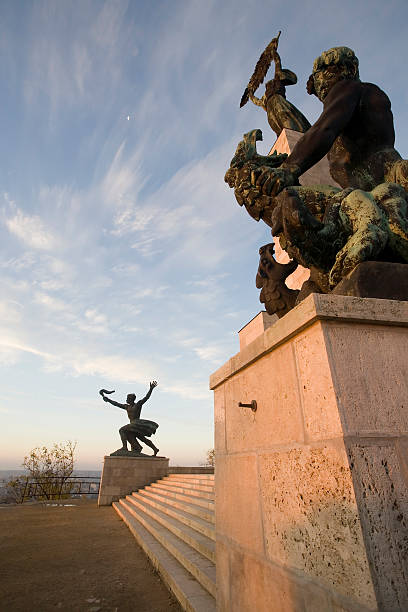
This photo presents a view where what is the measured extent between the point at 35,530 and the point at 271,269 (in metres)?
8.41

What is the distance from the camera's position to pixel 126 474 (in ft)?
43.0

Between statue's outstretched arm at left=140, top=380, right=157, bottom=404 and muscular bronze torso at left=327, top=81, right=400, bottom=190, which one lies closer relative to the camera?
muscular bronze torso at left=327, top=81, right=400, bottom=190

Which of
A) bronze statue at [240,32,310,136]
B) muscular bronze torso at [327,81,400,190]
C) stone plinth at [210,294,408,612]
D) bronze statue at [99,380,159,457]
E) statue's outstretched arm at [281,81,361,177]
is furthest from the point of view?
bronze statue at [99,380,159,457]

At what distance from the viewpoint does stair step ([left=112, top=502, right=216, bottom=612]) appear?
3.04 meters

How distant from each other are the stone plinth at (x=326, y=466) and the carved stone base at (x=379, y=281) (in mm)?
196

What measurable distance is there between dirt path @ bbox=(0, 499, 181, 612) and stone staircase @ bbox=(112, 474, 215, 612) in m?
0.18

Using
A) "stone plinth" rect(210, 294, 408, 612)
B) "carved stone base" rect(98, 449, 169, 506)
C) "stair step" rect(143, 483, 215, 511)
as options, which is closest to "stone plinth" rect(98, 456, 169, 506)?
"carved stone base" rect(98, 449, 169, 506)

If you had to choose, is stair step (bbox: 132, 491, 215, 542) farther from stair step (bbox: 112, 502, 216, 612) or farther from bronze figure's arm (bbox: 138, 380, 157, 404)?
bronze figure's arm (bbox: 138, 380, 157, 404)

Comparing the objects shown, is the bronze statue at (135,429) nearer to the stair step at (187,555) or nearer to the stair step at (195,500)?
the stair step at (195,500)

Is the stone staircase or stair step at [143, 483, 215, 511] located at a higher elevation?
stair step at [143, 483, 215, 511]

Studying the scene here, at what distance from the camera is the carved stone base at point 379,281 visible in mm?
1666

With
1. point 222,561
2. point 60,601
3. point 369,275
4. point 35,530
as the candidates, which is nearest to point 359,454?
point 369,275

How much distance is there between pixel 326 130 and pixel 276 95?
3.03 meters

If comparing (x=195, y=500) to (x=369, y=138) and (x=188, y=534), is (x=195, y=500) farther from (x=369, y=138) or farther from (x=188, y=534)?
(x=369, y=138)
